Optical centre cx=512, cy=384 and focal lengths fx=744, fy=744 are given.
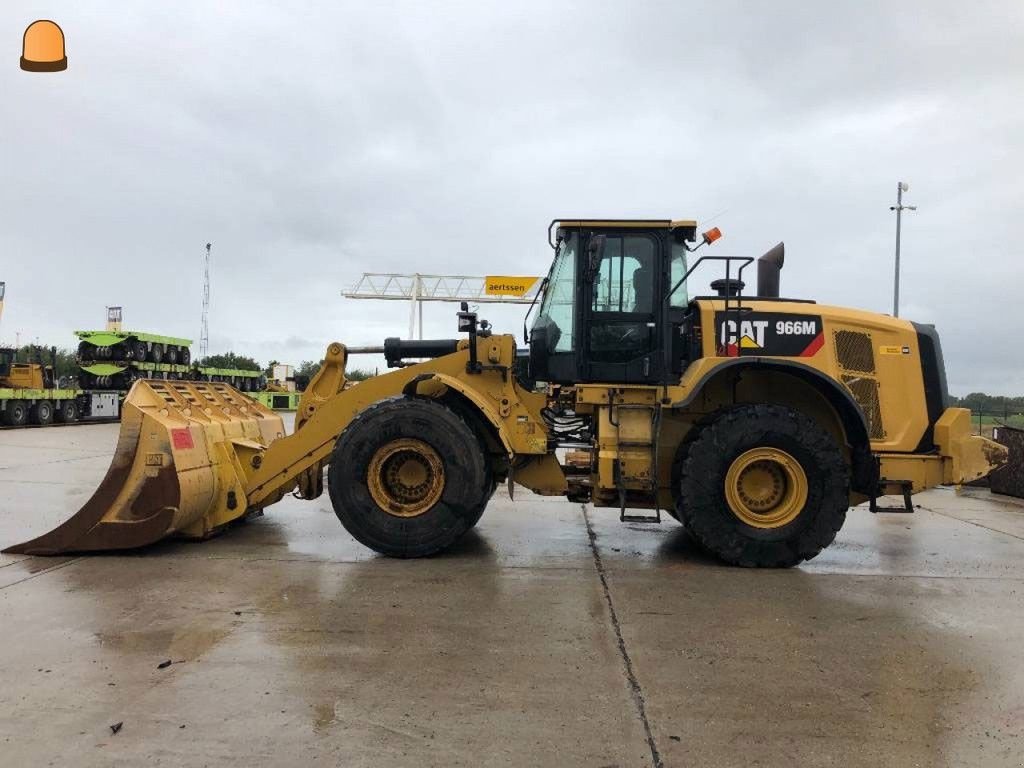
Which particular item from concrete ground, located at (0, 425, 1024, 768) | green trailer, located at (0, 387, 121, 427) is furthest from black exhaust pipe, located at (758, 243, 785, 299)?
green trailer, located at (0, 387, 121, 427)

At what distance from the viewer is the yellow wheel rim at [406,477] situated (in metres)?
6.12

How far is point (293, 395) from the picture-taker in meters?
37.7

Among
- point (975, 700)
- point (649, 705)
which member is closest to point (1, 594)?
point (649, 705)

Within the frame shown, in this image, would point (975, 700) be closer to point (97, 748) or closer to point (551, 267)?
point (97, 748)

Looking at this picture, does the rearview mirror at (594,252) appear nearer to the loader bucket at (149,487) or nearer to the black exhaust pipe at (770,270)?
the black exhaust pipe at (770,270)

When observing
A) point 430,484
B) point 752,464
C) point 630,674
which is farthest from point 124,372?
point 630,674

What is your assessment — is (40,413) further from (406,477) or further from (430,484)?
(430,484)

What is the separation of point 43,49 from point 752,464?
17.9ft

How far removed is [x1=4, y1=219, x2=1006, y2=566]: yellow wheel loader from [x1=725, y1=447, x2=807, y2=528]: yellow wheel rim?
0.04ft

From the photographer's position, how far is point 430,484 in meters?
6.19

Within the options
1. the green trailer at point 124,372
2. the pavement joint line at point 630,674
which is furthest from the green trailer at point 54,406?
the pavement joint line at point 630,674

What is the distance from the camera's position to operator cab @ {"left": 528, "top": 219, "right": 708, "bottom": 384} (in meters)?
6.29

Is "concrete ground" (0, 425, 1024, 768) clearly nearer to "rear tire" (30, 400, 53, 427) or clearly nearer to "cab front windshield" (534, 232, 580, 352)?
"cab front windshield" (534, 232, 580, 352)

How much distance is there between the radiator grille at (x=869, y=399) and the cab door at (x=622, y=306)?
1698mm
